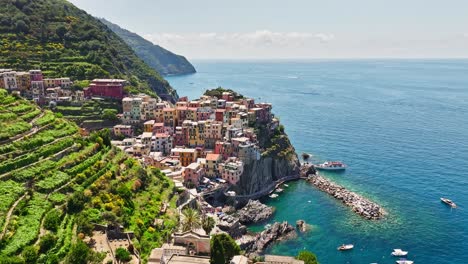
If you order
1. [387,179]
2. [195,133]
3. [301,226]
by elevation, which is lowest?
[301,226]

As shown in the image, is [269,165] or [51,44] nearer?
[269,165]

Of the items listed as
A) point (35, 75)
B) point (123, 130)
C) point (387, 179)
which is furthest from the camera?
point (387, 179)

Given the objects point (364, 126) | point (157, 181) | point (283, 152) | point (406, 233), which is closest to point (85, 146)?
point (157, 181)

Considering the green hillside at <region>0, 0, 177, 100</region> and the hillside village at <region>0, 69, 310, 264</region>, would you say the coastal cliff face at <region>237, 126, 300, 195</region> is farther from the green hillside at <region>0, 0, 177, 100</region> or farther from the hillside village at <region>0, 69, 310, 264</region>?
the green hillside at <region>0, 0, 177, 100</region>

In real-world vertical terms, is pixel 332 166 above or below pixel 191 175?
below

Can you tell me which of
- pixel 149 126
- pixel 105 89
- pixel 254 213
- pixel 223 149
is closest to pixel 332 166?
pixel 223 149

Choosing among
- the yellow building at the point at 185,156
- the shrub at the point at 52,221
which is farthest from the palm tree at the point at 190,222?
the yellow building at the point at 185,156

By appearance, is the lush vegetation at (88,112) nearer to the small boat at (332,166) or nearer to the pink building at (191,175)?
the pink building at (191,175)

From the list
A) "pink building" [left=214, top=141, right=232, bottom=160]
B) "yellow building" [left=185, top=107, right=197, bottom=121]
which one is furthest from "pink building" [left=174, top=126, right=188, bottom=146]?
"pink building" [left=214, top=141, right=232, bottom=160]

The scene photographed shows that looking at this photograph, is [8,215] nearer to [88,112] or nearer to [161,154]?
[161,154]
